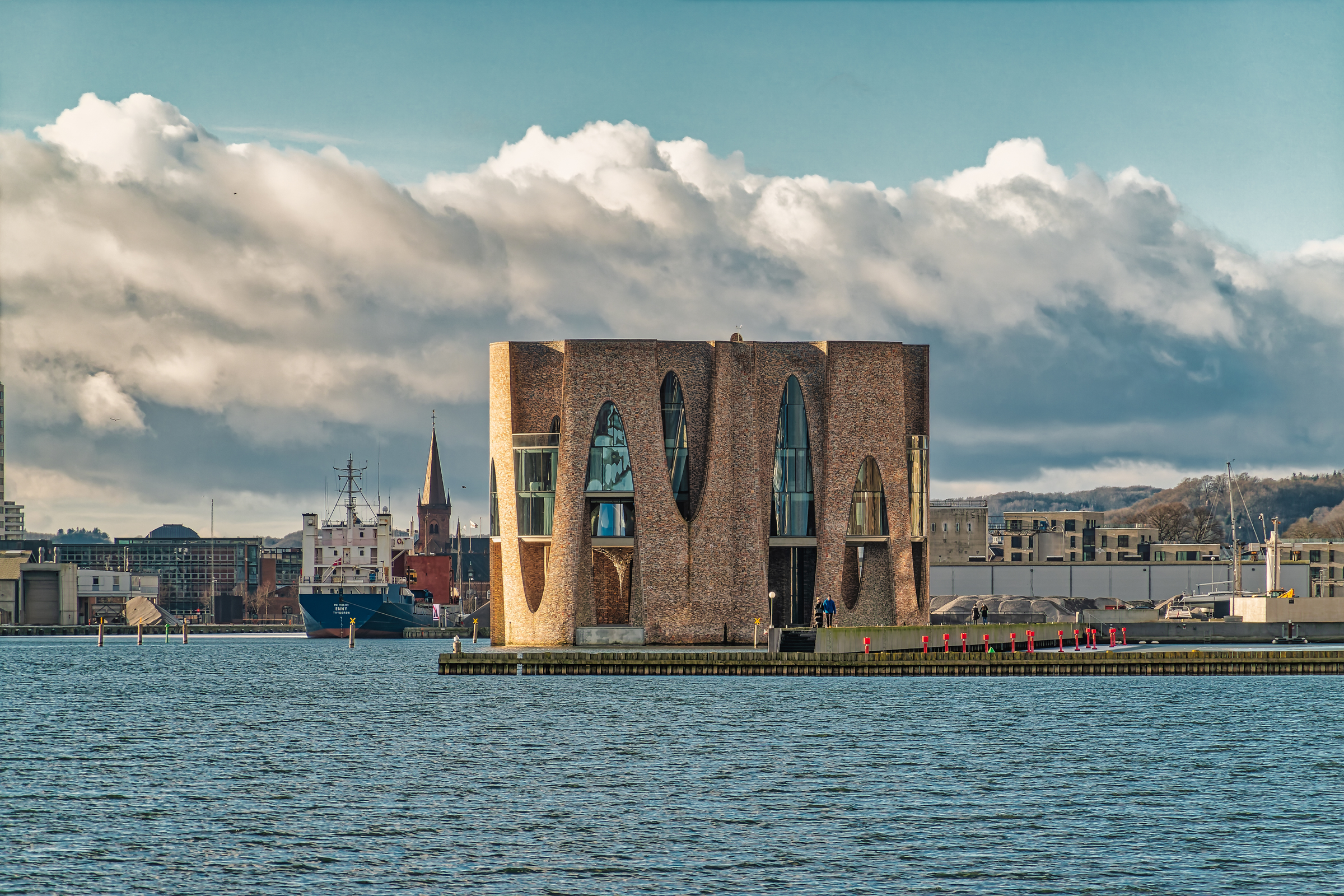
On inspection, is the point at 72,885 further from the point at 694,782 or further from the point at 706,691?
the point at 706,691

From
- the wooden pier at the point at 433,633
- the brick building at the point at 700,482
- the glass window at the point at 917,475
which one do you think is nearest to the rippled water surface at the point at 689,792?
the brick building at the point at 700,482

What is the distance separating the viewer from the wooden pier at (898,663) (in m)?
79.0

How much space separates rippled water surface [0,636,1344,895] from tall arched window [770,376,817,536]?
2044 centimetres

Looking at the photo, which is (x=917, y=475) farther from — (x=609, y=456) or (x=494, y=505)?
(x=494, y=505)

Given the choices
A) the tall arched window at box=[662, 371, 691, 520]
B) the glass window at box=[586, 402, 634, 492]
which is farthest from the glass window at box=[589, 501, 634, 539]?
the tall arched window at box=[662, 371, 691, 520]

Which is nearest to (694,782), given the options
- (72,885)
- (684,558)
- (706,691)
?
(72,885)

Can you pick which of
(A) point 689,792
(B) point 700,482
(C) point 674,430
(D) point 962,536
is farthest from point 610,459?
(D) point 962,536

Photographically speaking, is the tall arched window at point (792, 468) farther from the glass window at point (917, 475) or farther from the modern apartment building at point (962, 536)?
the modern apartment building at point (962, 536)

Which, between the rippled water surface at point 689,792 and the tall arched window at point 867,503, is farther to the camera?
the tall arched window at point 867,503

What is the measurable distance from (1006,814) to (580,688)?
41741 mm

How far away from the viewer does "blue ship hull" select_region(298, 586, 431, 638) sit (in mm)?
176375

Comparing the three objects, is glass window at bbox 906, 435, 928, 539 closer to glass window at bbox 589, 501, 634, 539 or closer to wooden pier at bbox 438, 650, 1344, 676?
wooden pier at bbox 438, 650, 1344, 676

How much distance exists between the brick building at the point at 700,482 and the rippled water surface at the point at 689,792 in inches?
602

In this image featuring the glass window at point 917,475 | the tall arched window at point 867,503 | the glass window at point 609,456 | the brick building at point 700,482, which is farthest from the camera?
the glass window at point 917,475
